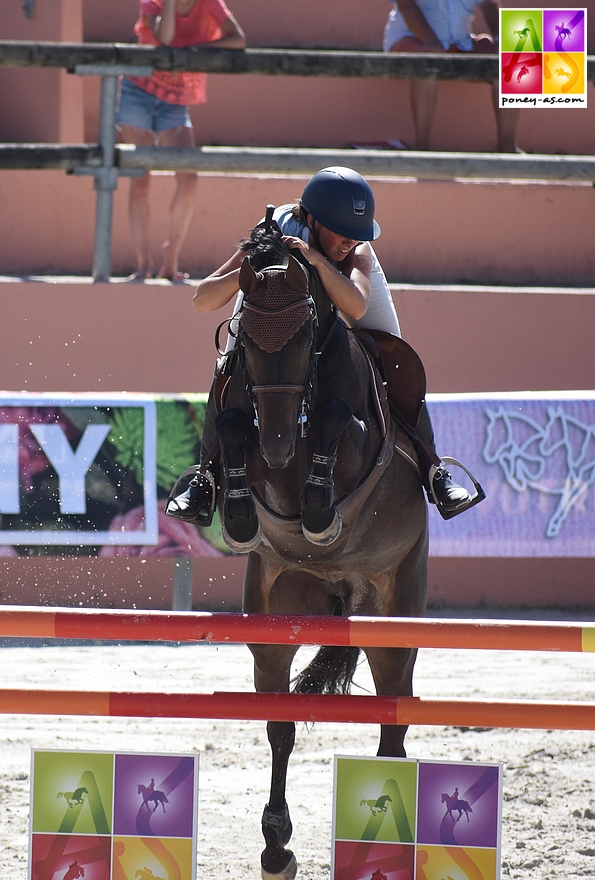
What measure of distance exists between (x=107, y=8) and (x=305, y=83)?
6.11 feet

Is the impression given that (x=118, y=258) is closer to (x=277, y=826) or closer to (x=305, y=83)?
(x=305, y=83)

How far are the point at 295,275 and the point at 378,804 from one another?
1.41m

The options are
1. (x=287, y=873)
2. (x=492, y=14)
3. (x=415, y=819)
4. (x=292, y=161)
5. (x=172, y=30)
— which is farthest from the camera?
(x=492, y=14)

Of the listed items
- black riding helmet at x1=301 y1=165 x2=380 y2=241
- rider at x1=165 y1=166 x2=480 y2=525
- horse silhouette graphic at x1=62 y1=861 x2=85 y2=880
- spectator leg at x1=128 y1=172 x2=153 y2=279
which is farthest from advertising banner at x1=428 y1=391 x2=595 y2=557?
horse silhouette graphic at x1=62 y1=861 x2=85 y2=880

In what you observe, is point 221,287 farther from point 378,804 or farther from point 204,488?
point 378,804

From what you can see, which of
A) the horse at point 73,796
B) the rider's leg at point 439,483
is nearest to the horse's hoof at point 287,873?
the horse at point 73,796

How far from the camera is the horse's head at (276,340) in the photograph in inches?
118

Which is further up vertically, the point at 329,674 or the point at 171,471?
the point at 171,471

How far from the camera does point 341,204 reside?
337 centimetres

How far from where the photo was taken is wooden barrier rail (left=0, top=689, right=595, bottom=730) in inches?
113

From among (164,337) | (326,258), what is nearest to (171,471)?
(164,337)

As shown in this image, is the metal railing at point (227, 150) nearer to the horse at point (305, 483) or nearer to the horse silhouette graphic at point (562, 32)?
the horse silhouette graphic at point (562, 32)

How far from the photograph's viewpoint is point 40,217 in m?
8.81

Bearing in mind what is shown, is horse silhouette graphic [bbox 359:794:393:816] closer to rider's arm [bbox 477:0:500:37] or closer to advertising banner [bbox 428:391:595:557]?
advertising banner [bbox 428:391:595:557]
